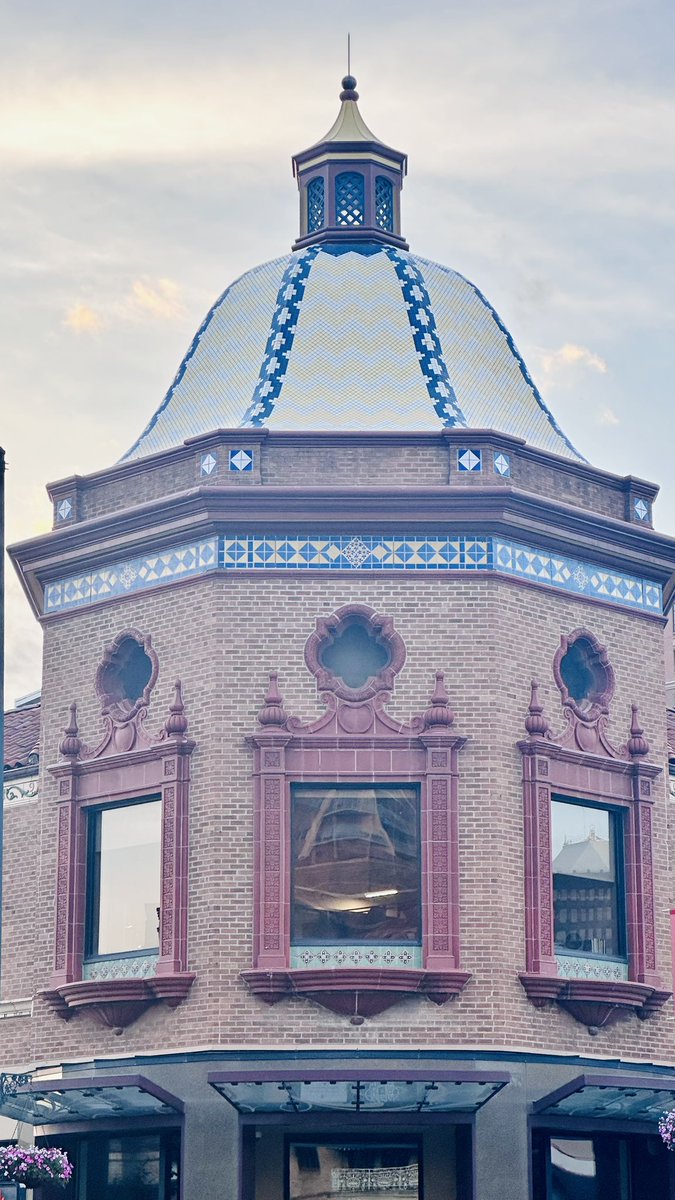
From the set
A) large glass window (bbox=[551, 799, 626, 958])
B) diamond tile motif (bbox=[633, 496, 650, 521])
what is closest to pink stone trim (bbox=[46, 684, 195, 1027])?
large glass window (bbox=[551, 799, 626, 958])

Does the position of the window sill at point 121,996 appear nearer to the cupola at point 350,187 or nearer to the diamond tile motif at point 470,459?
the diamond tile motif at point 470,459

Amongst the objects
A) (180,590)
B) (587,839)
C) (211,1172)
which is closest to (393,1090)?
(211,1172)

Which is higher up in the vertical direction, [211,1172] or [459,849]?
[459,849]

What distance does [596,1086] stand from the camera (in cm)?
3145

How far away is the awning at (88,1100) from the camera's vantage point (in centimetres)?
3133

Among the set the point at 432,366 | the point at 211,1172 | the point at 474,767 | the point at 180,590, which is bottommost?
the point at 211,1172

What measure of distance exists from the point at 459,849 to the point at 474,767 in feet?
3.82

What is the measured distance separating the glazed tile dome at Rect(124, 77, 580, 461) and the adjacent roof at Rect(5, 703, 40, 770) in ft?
14.9

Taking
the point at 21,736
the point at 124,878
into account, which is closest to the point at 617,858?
the point at 124,878

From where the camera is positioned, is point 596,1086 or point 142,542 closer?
point 596,1086

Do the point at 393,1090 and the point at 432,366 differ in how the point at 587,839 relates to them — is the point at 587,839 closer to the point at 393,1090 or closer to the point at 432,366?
the point at 393,1090

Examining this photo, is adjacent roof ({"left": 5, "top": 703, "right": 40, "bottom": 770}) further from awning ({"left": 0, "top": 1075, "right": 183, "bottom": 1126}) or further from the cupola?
the cupola

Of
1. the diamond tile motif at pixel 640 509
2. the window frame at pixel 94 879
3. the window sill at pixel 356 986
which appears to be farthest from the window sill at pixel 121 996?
the diamond tile motif at pixel 640 509

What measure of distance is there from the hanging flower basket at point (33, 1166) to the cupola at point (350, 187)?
15.4m
